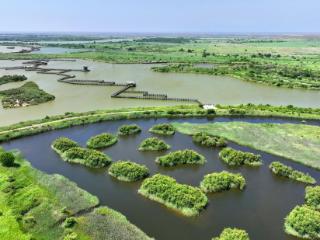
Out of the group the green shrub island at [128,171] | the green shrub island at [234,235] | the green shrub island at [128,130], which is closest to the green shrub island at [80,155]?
the green shrub island at [128,171]

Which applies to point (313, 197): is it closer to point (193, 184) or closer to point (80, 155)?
point (193, 184)

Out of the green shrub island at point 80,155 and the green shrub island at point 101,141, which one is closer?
the green shrub island at point 80,155

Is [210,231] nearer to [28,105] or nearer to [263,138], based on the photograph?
[263,138]

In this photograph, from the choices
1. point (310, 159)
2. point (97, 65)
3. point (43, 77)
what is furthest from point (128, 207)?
point (97, 65)

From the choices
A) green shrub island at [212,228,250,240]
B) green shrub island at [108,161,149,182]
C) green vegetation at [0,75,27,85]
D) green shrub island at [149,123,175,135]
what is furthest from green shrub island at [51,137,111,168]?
green vegetation at [0,75,27,85]

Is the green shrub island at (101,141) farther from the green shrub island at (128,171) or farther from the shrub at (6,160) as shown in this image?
the shrub at (6,160)

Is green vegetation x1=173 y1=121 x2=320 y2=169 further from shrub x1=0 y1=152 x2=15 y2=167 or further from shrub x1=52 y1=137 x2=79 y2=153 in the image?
shrub x1=0 y1=152 x2=15 y2=167
